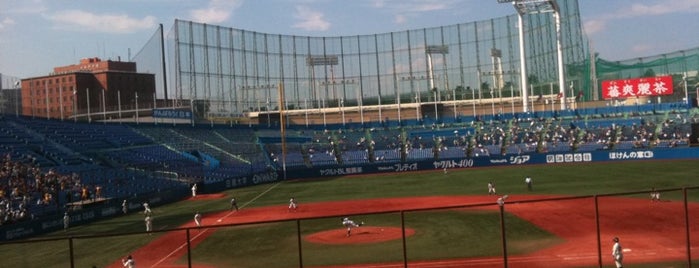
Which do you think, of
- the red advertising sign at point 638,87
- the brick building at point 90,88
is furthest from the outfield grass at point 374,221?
the brick building at point 90,88

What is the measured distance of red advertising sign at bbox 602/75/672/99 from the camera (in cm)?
7575

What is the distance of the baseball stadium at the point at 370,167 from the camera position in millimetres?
23828

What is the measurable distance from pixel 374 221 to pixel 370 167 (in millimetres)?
37839

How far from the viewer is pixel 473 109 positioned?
9531cm

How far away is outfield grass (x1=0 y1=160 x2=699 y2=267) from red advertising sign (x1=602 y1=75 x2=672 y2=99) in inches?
816

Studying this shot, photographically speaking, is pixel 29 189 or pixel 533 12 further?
pixel 533 12

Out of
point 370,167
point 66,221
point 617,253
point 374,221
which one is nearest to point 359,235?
point 374,221

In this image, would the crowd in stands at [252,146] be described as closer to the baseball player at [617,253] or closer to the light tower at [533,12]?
the light tower at [533,12]

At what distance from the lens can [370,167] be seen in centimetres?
6956

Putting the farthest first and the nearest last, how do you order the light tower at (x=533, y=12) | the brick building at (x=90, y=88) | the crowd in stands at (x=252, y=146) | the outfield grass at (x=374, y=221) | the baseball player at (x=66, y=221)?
the brick building at (x=90, y=88), the light tower at (x=533, y=12), the crowd in stands at (x=252, y=146), the baseball player at (x=66, y=221), the outfield grass at (x=374, y=221)

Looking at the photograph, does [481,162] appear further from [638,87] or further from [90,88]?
[90,88]

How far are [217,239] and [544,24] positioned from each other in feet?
281

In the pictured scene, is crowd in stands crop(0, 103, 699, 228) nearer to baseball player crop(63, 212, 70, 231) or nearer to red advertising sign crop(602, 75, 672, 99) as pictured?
baseball player crop(63, 212, 70, 231)

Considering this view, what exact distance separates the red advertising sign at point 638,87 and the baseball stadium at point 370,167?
0.64 feet
